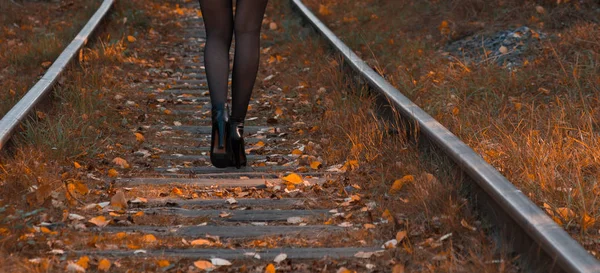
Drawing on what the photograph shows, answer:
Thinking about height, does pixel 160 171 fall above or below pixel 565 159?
below

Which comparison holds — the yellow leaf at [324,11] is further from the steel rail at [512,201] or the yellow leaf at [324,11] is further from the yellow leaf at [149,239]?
the yellow leaf at [149,239]

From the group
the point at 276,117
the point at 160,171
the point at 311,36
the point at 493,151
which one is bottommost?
the point at 311,36

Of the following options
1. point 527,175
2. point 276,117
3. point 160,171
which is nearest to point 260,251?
point 527,175

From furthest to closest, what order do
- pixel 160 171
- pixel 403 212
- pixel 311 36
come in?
pixel 311 36
pixel 160 171
pixel 403 212

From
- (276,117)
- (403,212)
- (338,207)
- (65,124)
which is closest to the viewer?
(403,212)

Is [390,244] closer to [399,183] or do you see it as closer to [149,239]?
[399,183]

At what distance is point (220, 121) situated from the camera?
468 cm

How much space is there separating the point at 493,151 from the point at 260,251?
157 centimetres

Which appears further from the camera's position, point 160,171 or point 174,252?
point 160,171

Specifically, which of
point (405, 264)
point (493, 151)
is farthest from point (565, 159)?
point (405, 264)

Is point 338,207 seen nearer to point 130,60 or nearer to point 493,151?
point 493,151

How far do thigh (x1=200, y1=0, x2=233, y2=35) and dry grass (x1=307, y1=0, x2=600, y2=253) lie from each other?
1.42 m

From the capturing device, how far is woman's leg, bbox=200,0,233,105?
4578 mm

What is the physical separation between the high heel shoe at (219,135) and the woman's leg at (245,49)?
0.18m
